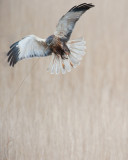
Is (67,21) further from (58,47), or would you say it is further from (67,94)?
(67,94)

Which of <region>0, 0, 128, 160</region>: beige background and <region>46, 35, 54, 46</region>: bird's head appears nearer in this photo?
<region>46, 35, 54, 46</region>: bird's head

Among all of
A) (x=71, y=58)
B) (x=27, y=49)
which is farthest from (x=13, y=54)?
(x=71, y=58)

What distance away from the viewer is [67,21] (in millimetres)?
1045

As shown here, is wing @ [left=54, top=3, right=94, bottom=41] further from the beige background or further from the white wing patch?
the beige background

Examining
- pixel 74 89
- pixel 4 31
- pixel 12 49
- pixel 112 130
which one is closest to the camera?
pixel 12 49

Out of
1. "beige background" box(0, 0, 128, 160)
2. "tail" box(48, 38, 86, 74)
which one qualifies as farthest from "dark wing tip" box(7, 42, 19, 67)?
"beige background" box(0, 0, 128, 160)

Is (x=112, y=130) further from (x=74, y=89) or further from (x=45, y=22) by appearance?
(x=45, y=22)

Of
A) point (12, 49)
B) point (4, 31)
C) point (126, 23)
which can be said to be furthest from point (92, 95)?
point (12, 49)

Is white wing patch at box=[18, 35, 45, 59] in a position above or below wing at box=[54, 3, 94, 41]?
below

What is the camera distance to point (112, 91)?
1.56 metres

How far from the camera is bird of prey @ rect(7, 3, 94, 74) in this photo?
3.41 feet

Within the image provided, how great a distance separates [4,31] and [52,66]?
685 mm

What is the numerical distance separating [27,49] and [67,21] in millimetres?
134

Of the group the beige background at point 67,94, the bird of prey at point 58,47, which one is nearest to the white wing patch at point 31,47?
the bird of prey at point 58,47
